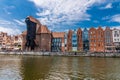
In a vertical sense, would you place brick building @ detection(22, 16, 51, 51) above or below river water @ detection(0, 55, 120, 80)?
above

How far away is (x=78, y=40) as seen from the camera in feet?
412

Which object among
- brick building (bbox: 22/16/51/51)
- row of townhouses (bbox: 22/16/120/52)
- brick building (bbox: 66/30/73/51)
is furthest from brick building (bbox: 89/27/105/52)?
brick building (bbox: 22/16/51/51)

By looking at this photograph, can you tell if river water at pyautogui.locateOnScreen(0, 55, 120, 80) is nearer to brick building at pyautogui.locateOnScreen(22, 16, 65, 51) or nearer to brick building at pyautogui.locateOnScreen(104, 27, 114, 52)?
brick building at pyautogui.locateOnScreen(104, 27, 114, 52)

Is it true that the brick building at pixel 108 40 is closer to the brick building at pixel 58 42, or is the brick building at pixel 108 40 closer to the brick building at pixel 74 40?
the brick building at pixel 74 40

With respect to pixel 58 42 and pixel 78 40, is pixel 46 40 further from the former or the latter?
pixel 78 40

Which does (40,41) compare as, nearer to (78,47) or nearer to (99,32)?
(78,47)

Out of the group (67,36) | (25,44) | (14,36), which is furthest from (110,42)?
(14,36)

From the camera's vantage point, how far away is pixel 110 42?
Answer: 115m

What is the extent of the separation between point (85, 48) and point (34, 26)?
134 ft

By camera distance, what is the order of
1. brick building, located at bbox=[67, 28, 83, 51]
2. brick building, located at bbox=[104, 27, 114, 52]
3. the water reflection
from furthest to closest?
Answer: brick building, located at bbox=[67, 28, 83, 51] → brick building, located at bbox=[104, 27, 114, 52] → the water reflection

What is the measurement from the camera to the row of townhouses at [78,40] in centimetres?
11575

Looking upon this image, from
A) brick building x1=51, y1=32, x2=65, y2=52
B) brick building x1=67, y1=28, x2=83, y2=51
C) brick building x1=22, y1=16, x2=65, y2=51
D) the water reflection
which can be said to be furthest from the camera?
brick building x1=51, y1=32, x2=65, y2=52

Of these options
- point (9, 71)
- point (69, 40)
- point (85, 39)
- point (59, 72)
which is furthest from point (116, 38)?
point (9, 71)

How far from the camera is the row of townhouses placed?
115750mm
